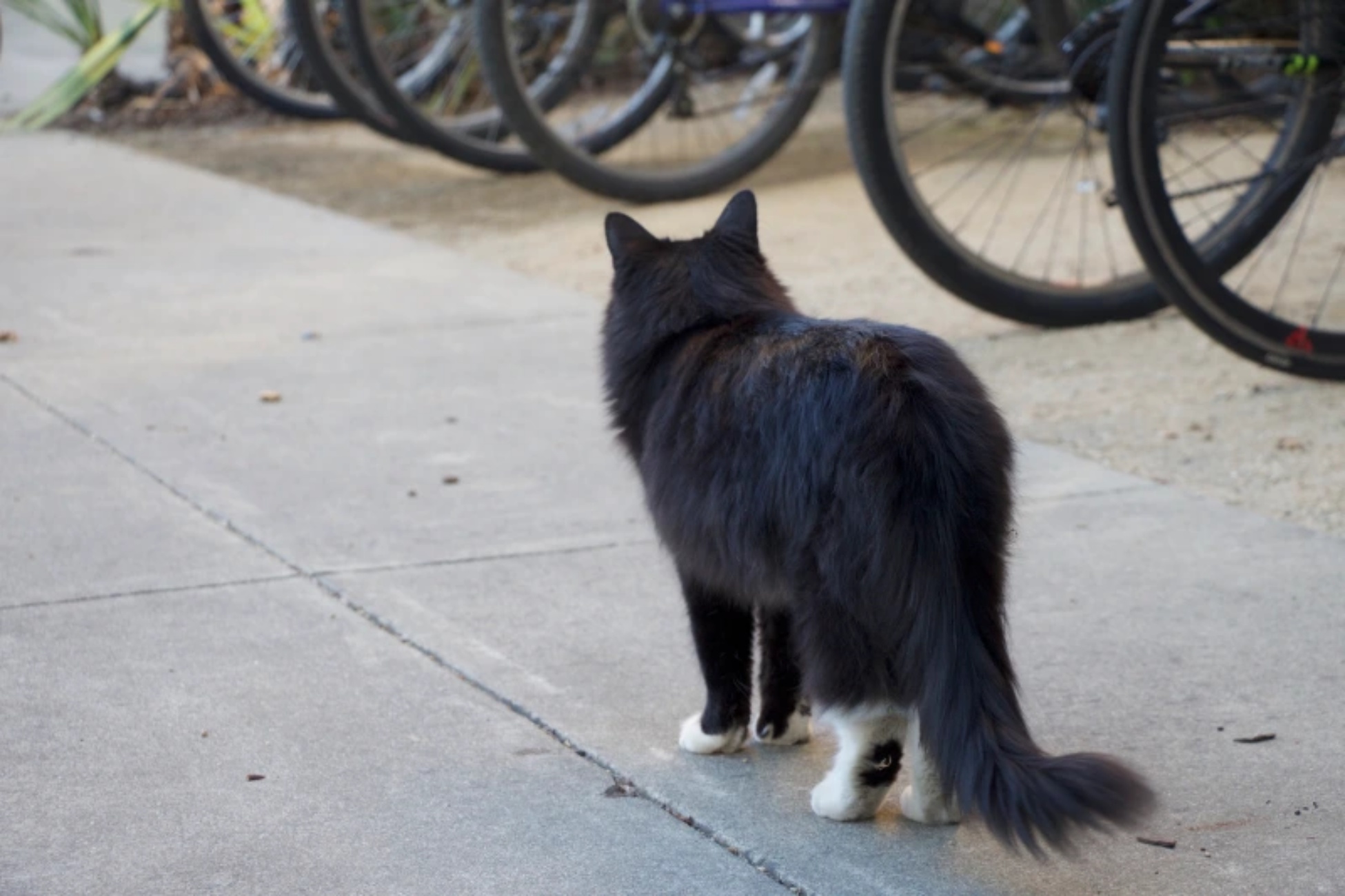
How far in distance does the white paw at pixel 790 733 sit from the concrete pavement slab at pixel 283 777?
1.02ft

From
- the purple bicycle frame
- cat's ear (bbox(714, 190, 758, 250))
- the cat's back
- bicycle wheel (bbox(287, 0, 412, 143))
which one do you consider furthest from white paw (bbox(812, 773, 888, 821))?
bicycle wheel (bbox(287, 0, 412, 143))

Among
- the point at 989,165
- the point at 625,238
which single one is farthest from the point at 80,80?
the point at 625,238

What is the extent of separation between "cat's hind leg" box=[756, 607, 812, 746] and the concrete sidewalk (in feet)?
0.26

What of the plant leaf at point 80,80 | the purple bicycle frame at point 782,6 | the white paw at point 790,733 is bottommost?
the white paw at point 790,733

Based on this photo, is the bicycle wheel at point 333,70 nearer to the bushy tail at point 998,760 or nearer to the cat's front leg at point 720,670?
the cat's front leg at point 720,670

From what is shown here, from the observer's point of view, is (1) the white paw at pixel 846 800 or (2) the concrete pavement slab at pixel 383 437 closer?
(1) the white paw at pixel 846 800

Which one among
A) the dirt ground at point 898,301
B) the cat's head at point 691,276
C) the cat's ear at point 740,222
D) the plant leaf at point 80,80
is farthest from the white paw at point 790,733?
the plant leaf at point 80,80

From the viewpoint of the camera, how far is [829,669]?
8.00ft

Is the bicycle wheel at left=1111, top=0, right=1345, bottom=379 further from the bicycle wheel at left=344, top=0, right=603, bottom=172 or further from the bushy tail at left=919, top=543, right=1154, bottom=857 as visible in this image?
the bicycle wheel at left=344, top=0, right=603, bottom=172

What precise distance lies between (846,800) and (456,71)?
25.1 ft

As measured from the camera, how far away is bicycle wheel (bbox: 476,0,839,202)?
726cm

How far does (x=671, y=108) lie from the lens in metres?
8.54

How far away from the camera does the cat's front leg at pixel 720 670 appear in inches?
112

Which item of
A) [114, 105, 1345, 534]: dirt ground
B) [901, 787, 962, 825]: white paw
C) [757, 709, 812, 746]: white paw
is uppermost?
[114, 105, 1345, 534]: dirt ground
